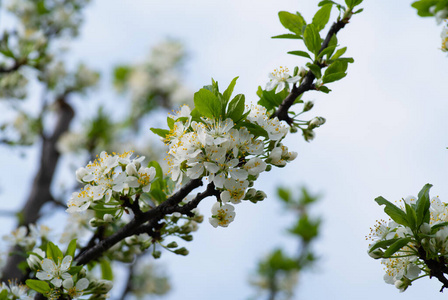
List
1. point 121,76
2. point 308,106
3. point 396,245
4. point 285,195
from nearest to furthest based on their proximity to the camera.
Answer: point 396,245 < point 308,106 < point 285,195 < point 121,76

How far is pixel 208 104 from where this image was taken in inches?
67.2

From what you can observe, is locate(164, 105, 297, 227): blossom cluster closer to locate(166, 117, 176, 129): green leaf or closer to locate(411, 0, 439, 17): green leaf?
locate(166, 117, 176, 129): green leaf

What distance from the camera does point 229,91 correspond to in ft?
5.76

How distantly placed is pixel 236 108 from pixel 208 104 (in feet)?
0.38

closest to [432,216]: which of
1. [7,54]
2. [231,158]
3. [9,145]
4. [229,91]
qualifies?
[231,158]

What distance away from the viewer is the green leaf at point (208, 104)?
5.55 feet

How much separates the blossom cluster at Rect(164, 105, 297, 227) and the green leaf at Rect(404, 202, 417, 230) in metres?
0.50

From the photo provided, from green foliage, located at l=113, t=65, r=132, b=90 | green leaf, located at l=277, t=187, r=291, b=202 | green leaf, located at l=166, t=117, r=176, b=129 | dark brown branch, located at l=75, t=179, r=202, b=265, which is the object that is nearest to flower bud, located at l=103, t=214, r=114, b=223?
dark brown branch, located at l=75, t=179, r=202, b=265

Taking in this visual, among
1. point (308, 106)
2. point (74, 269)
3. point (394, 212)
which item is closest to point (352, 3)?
point (308, 106)

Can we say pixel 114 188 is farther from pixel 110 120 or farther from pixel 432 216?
pixel 110 120

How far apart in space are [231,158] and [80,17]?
6.71 meters

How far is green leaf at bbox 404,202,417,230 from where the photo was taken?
1630 mm

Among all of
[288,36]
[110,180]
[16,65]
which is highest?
[16,65]

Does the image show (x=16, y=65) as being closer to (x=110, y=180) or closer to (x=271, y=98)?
(x=110, y=180)
